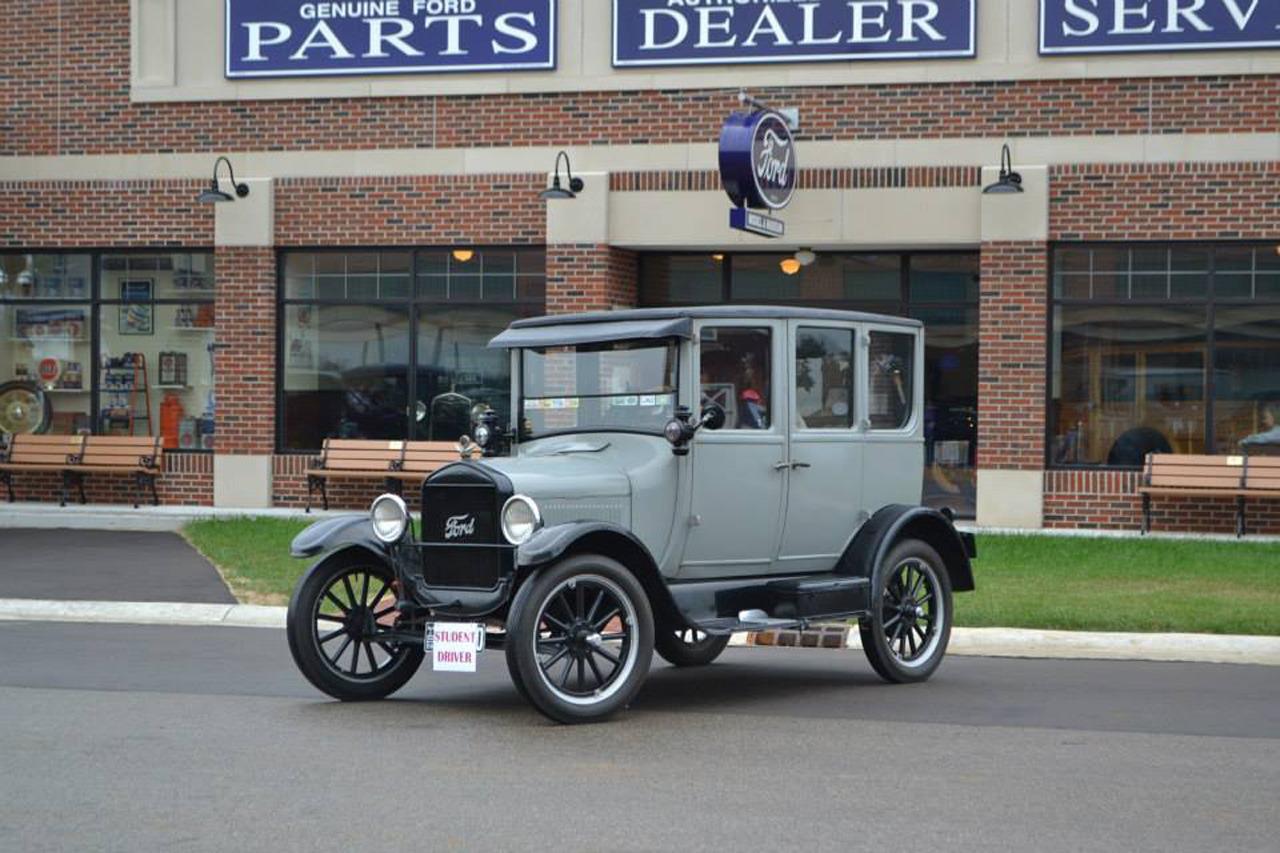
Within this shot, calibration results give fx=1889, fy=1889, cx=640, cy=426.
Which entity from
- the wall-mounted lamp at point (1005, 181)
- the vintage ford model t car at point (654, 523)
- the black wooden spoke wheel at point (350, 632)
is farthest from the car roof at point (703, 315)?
the wall-mounted lamp at point (1005, 181)

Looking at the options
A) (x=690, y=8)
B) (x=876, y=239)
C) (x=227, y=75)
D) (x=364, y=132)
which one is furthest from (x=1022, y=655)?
(x=227, y=75)

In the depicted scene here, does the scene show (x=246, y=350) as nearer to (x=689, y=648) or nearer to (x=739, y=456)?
(x=689, y=648)

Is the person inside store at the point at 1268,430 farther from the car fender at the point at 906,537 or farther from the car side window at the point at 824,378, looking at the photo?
the car side window at the point at 824,378

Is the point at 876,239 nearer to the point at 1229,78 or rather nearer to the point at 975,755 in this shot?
the point at 1229,78

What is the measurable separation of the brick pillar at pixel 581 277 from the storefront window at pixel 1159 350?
480 cm

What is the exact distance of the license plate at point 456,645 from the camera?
28.5ft

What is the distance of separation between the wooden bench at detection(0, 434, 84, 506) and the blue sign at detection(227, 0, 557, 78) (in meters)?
4.75

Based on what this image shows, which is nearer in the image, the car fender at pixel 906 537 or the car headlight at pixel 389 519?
the car headlight at pixel 389 519

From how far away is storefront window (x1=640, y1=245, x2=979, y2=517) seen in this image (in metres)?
20.8

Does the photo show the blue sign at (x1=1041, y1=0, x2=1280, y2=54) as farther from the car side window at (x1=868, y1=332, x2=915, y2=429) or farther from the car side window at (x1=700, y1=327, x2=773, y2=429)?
the car side window at (x1=700, y1=327, x2=773, y2=429)

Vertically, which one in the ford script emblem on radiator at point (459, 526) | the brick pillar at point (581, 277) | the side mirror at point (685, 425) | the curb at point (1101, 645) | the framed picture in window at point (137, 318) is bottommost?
the curb at point (1101, 645)

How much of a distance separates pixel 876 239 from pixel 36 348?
10248mm

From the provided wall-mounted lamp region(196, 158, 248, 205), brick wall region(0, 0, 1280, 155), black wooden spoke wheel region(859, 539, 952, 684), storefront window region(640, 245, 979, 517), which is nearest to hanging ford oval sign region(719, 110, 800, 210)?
brick wall region(0, 0, 1280, 155)

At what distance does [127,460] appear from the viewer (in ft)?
72.5
